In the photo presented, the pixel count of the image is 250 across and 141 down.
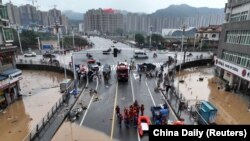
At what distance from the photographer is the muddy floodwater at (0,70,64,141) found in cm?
1972

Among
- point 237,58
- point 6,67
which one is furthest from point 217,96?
point 6,67

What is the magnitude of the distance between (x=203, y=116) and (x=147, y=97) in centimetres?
789

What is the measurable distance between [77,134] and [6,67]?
1545 centimetres

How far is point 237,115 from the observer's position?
23156 mm

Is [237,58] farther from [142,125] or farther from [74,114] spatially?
[74,114]

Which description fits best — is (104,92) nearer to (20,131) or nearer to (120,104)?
(120,104)

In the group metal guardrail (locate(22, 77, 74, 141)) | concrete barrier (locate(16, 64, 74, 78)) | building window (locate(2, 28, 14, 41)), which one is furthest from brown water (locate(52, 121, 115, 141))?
concrete barrier (locate(16, 64, 74, 78))

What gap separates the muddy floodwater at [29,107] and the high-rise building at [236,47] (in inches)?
1033

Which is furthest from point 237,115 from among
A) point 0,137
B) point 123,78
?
point 0,137

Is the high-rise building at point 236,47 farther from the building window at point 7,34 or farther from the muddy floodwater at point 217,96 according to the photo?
the building window at point 7,34

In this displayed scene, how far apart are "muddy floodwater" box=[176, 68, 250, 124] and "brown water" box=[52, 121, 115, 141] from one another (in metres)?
12.6

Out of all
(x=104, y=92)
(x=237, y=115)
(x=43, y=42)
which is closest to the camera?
(x=237, y=115)

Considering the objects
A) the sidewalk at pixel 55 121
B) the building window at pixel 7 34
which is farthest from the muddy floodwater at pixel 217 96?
the building window at pixel 7 34

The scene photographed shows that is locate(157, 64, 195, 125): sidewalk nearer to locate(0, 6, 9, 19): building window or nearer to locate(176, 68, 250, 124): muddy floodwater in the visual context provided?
locate(176, 68, 250, 124): muddy floodwater
